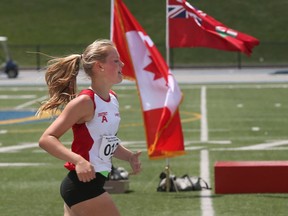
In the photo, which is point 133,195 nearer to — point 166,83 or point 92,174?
point 166,83

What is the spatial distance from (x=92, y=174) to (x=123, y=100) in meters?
25.9

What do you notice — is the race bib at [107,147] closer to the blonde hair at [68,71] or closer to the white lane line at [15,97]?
the blonde hair at [68,71]

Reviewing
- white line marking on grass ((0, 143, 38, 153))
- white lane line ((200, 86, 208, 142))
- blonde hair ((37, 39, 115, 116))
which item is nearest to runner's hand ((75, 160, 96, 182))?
blonde hair ((37, 39, 115, 116))

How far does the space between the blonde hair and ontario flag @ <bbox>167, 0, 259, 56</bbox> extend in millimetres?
6869

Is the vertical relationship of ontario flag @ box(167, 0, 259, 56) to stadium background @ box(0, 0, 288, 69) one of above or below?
above

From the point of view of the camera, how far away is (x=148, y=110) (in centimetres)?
1355

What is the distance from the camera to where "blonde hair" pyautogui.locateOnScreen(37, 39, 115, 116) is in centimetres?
714

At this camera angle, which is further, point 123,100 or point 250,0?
point 250,0

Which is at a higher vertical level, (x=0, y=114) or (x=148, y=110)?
(x=148, y=110)

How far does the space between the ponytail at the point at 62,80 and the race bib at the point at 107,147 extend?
Result: 0.38 m

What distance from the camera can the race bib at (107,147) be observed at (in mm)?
7176

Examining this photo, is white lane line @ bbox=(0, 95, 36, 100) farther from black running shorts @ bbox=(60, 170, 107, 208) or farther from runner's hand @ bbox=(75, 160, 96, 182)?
runner's hand @ bbox=(75, 160, 96, 182)

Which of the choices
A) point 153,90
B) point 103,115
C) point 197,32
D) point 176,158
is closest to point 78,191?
point 103,115

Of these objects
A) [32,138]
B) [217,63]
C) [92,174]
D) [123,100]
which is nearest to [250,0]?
[217,63]
